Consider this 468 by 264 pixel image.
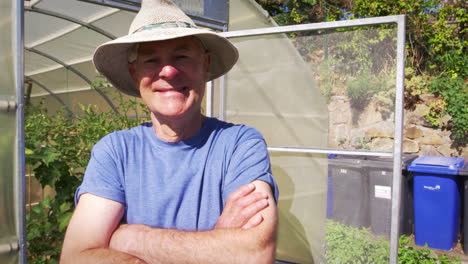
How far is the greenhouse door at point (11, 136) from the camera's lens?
2311 mm

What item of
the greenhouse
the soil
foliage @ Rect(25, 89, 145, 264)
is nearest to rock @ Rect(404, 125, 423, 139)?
the soil

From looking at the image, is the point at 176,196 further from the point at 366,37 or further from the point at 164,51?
the point at 366,37

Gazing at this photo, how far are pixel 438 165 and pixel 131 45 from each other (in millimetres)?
4657

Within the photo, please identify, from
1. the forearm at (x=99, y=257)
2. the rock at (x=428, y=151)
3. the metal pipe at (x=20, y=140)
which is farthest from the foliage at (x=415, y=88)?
the forearm at (x=99, y=257)

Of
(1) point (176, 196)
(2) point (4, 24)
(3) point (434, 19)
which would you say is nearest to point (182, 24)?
(1) point (176, 196)

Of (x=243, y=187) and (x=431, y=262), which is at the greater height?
(x=243, y=187)

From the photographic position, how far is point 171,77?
1.76 meters

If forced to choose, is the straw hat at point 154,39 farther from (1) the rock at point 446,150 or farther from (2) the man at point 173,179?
(1) the rock at point 446,150

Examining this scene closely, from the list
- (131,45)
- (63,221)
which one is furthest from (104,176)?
(63,221)

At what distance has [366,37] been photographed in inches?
108

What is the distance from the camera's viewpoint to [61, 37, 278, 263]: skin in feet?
4.87

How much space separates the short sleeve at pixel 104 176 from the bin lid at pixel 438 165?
4.64 meters

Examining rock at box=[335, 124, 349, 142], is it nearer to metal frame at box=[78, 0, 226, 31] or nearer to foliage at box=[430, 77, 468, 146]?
metal frame at box=[78, 0, 226, 31]

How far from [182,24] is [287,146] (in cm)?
170
